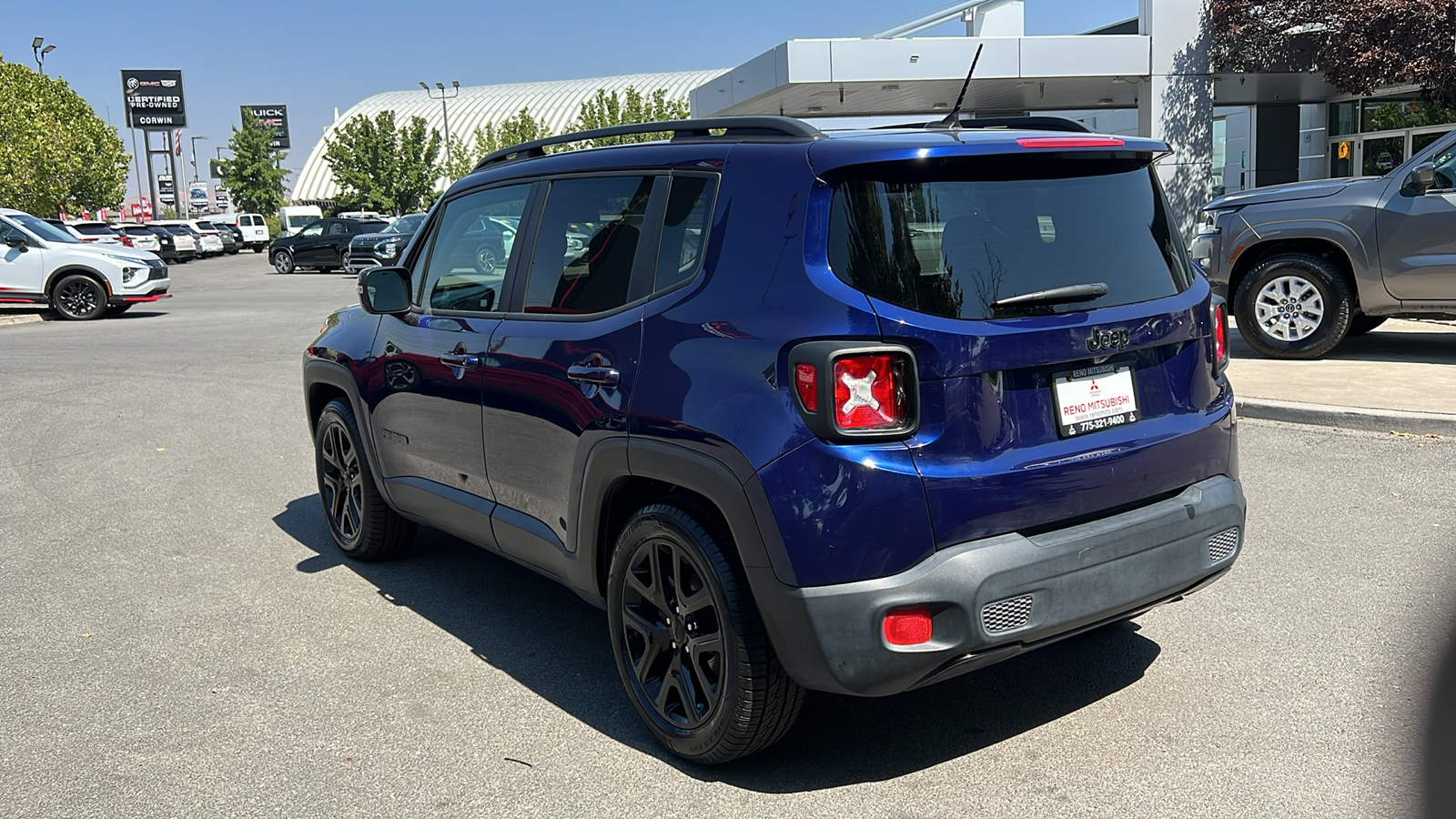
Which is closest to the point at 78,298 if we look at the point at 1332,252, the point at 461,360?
the point at 461,360

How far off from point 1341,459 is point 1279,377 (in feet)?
8.64

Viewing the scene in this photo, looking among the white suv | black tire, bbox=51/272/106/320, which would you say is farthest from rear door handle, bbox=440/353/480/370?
black tire, bbox=51/272/106/320

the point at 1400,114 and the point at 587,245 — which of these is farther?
the point at 1400,114

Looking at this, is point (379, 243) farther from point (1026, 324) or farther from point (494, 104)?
point (494, 104)

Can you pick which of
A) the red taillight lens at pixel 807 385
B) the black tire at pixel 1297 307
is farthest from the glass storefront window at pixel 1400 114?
the red taillight lens at pixel 807 385

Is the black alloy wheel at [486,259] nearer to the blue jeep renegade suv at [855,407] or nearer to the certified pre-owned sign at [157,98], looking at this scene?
the blue jeep renegade suv at [855,407]

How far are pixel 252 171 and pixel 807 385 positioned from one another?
9643 centimetres

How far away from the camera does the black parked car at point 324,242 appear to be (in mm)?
35656

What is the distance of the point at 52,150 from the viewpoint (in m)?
42.0

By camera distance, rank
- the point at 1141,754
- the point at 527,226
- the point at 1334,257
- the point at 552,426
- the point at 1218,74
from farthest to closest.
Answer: the point at 1218,74 → the point at 1334,257 → the point at 527,226 → the point at 552,426 → the point at 1141,754

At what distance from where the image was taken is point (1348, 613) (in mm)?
4594

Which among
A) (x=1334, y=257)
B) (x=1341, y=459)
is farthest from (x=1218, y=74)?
(x=1341, y=459)

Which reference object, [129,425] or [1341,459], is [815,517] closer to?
[1341,459]

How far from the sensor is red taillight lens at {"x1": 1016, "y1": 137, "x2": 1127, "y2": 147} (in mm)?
3422
